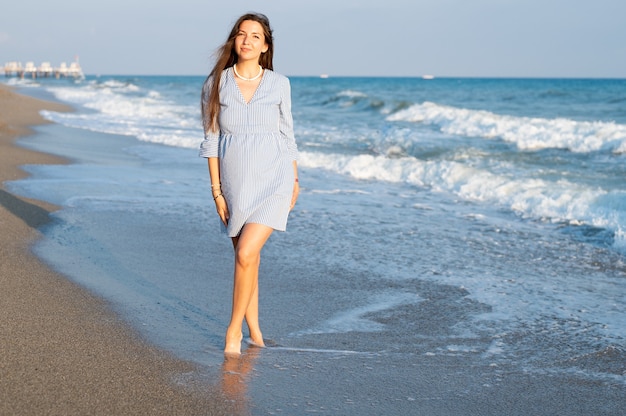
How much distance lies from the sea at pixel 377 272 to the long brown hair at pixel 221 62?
4.09ft

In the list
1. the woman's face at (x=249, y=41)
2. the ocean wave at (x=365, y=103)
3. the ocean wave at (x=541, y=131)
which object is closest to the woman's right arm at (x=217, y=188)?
the woman's face at (x=249, y=41)

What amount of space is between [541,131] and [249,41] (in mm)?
17925

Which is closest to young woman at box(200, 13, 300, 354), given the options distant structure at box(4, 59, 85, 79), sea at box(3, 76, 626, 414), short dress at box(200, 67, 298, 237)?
short dress at box(200, 67, 298, 237)

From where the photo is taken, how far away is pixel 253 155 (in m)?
4.15

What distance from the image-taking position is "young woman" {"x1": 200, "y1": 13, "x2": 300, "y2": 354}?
4.14 meters

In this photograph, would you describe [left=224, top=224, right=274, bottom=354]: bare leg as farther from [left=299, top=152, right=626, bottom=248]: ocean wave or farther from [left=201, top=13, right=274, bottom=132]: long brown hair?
[left=299, top=152, right=626, bottom=248]: ocean wave

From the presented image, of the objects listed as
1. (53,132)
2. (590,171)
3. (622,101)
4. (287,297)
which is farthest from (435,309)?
(622,101)

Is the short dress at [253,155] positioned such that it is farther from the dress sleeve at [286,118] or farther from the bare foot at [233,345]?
the bare foot at [233,345]

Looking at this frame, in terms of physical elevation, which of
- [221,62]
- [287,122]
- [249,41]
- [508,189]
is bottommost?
[508,189]

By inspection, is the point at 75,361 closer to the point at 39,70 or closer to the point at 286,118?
the point at 286,118

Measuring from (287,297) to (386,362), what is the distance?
1455 mm

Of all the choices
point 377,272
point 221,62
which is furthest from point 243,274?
point 377,272

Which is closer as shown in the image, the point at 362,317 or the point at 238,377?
the point at 238,377

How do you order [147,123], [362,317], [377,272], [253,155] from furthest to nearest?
[147,123] < [377,272] < [362,317] < [253,155]
